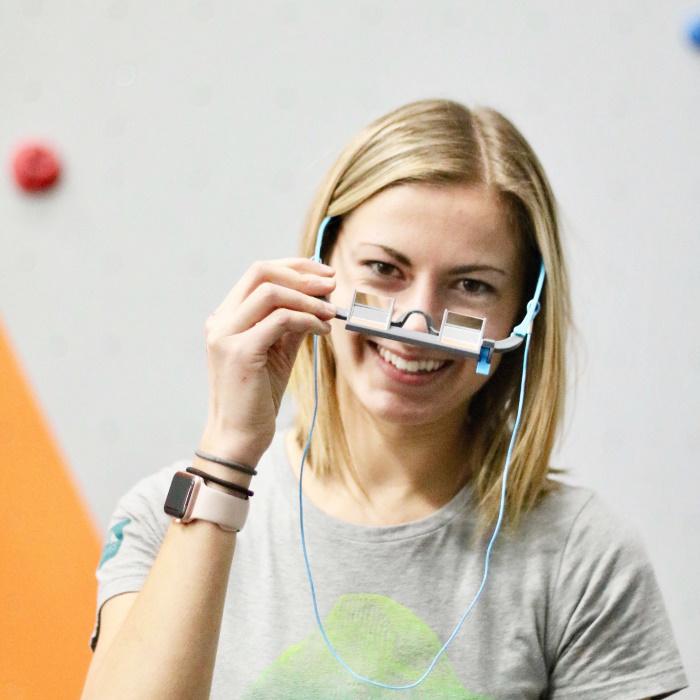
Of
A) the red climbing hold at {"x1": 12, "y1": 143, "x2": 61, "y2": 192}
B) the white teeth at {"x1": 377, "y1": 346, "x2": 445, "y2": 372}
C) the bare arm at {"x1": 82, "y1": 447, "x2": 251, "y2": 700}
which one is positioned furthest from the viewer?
the red climbing hold at {"x1": 12, "y1": 143, "x2": 61, "y2": 192}

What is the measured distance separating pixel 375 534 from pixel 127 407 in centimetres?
46

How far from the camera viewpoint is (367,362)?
2.85 ft

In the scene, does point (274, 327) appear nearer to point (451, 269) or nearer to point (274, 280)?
point (274, 280)

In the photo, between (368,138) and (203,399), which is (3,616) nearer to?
(203,399)

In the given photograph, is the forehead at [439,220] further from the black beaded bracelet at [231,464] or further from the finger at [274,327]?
the black beaded bracelet at [231,464]

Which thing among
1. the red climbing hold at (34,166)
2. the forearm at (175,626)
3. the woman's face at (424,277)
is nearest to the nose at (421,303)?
the woman's face at (424,277)

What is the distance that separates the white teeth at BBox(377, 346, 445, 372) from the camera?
A: 853 mm

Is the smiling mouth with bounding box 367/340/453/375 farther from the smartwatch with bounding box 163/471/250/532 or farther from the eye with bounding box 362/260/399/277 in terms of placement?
the smartwatch with bounding box 163/471/250/532

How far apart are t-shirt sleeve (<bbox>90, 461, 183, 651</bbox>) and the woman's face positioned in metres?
0.22

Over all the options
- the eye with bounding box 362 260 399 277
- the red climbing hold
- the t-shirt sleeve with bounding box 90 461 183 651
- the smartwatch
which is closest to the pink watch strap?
the smartwatch

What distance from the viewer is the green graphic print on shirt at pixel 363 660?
84 cm

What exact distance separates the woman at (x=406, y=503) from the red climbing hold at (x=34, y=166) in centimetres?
42

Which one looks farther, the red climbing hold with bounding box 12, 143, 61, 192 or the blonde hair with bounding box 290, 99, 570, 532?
the red climbing hold with bounding box 12, 143, 61, 192

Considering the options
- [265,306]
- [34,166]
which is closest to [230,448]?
[265,306]
